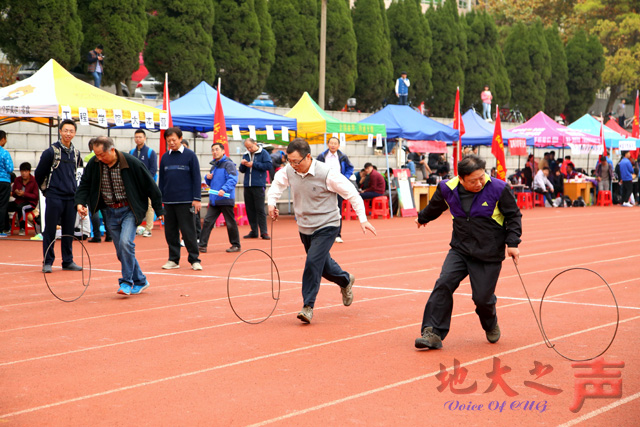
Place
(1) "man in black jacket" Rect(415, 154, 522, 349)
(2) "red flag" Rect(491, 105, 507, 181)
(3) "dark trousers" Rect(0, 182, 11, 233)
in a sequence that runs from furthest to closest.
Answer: (2) "red flag" Rect(491, 105, 507, 181) → (3) "dark trousers" Rect(0, 182, 11, 233) → (1) "man in black jacket" Rect(415, 154, 522, 349)

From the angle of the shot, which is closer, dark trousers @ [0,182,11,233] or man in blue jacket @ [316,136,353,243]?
man in blue jacket @ [316,136,353,243]

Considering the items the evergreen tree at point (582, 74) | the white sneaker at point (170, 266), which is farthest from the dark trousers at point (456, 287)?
the evergreen tree at point (582, 74)

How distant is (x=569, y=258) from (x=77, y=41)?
16.1 metres

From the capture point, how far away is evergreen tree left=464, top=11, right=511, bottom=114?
4225cm

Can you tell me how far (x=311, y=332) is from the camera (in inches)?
300

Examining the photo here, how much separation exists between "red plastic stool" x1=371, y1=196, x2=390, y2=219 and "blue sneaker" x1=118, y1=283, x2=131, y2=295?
563 inches

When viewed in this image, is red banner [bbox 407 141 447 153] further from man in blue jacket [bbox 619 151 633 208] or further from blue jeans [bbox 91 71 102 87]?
blue jeans [bbox 91 71 102 87]

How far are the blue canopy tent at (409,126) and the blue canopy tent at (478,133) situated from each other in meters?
3.06

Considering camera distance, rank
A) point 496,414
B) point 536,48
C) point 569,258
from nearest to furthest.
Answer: point 496,414
point 569,258
point 536,48

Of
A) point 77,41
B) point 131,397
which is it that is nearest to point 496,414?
point 131,397

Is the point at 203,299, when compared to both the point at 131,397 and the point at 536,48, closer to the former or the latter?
the point at 131,397

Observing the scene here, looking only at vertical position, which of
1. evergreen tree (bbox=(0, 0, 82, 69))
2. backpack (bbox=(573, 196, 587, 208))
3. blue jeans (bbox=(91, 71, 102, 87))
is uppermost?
evergreen tree (bbox=(0, 0, 82, 69))

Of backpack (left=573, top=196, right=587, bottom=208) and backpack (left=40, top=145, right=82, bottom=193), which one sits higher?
backpack (left=40, top=145, right=82, bottom=193)

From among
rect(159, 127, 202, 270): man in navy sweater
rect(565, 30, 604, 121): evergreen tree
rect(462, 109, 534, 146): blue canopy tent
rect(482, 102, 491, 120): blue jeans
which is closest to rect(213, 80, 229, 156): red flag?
rect(159, 127, 202, 270): man in navy sweater
